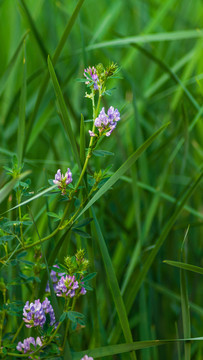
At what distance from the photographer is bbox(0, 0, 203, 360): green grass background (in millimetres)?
697

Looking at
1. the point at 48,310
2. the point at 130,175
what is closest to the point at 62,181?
the point at 48,310

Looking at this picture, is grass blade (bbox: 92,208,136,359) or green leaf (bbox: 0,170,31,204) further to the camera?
grass blade (bbox: 92,208,136,359)

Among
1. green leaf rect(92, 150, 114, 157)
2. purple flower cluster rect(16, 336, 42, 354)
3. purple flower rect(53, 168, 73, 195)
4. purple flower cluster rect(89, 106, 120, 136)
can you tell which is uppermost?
purple flower cluster rect(89, 106, 120, 136)

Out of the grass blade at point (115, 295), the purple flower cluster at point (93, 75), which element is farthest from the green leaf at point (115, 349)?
the purple flower cluster at point (93, 75)

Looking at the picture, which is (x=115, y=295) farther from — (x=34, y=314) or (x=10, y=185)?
(x=10, y=185)

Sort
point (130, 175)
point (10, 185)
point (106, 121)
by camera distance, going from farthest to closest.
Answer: point (130, 175) < point (106, 121) < point (10, 185)

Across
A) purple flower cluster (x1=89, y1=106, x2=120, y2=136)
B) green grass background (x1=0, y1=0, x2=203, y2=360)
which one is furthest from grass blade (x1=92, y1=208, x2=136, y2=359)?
purple flower cluster (x1=89, y1=106, x2=120, y2=136)

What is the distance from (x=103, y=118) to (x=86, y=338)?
0.37 metres

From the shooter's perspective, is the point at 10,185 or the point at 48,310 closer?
the point at 10,185

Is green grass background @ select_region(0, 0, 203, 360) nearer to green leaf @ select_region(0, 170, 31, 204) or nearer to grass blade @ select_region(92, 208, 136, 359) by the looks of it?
grass blade @ select_region(92, 208, 136, 359)

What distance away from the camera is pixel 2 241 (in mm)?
573

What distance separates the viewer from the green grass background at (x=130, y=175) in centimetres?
70

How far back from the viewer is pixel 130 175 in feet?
3.37

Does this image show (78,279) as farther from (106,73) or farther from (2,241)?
(106,73)
